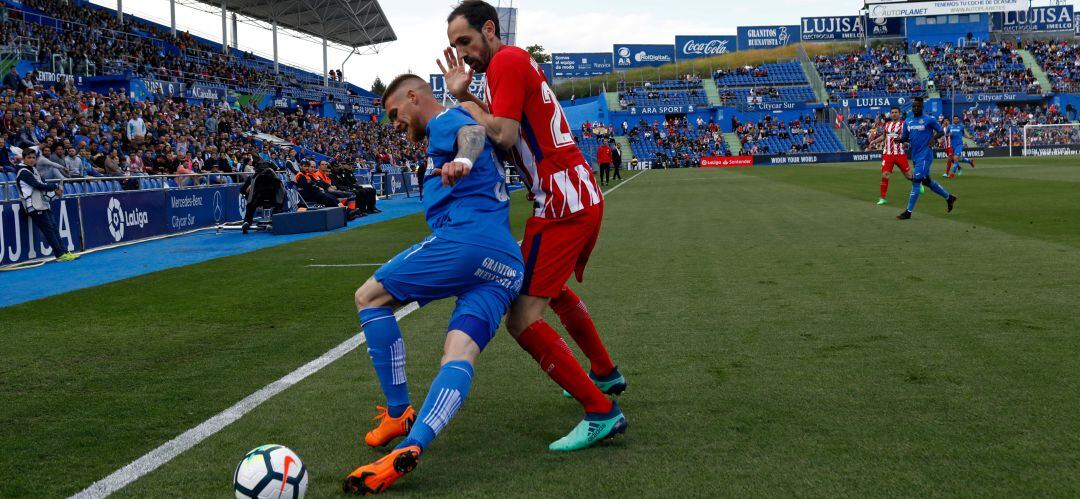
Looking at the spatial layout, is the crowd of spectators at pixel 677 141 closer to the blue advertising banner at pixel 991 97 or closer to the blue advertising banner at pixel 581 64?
the blue advertising banner at pixel 581 64

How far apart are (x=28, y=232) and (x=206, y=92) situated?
2356 cm

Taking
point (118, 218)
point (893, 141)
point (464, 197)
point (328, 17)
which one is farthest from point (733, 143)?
point (464, 197)

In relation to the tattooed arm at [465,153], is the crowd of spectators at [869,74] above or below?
above

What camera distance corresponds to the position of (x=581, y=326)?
14.5 feet

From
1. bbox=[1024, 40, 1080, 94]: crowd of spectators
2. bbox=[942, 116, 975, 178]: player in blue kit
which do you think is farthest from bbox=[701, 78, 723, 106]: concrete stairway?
bbox=[942, 116, 975, 178]: player in blue kit

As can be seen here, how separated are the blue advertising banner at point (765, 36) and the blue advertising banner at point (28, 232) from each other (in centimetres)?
7713

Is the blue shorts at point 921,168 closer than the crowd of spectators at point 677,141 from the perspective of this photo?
Yes

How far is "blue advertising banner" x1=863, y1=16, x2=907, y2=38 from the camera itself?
80562 millimetres

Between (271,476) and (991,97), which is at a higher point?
(991,97)

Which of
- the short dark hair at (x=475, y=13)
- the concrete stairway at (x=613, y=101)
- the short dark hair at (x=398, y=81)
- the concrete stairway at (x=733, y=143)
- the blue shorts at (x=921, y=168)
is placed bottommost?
the blue shorts at (x=921, y=168)

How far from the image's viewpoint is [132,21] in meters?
41.2

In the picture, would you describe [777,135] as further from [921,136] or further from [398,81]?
[398,81]

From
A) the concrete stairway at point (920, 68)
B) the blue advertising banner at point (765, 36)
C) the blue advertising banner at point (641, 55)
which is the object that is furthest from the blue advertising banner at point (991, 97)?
the blue advertising banner at point (641, 55)

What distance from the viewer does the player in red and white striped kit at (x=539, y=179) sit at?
3709mm
